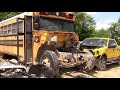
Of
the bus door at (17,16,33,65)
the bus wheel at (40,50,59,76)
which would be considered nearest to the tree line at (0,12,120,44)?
the bus door at (17,16,33,65)

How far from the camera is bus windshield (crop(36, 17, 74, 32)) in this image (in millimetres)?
8375

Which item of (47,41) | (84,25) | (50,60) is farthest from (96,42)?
(84,25)

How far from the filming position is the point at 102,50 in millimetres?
9758

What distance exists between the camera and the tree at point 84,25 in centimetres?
2467

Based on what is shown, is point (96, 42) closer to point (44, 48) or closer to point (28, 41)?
point (44, 48)

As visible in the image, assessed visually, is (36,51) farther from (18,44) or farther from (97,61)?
(97,61)

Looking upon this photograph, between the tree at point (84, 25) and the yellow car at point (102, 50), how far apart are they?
11.5 m


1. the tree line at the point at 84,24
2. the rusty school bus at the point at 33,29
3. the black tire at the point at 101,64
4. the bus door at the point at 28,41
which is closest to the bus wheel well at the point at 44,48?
the rusty school bus at the point at 33,29

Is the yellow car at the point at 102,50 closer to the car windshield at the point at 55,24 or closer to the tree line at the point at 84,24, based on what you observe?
the car windshield at the point at 55,24

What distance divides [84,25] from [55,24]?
19530 millimetres

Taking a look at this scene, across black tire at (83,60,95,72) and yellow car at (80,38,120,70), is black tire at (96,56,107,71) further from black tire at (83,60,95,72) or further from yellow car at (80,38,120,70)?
black tire at (83,60,95,72)

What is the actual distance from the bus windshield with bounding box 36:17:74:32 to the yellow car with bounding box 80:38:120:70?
1163 mm
